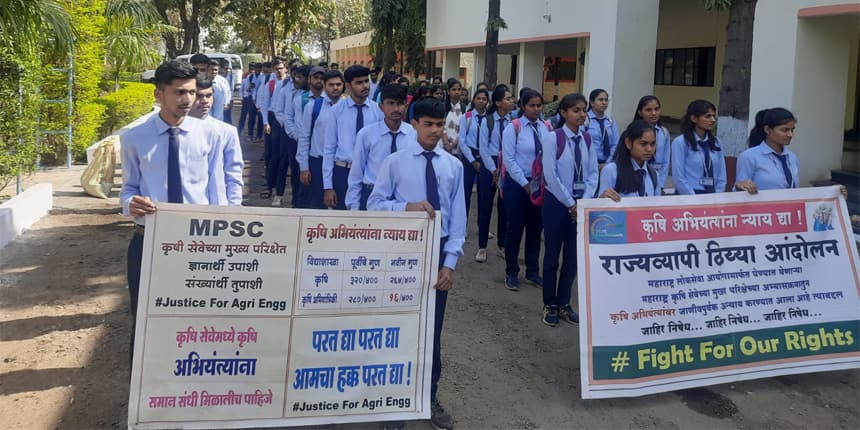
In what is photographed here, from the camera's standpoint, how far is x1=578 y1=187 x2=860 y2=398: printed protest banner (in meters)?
4.36

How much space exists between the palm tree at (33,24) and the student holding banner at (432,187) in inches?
199

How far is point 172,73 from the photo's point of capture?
12.2 feet

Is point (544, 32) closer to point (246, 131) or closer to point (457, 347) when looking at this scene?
point (246, 131)

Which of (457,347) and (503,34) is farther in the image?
(503,34)

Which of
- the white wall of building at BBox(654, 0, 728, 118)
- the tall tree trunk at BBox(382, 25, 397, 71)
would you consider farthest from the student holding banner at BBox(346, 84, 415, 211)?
the tall tree trunk at BBox(382, 25, 397, 71)

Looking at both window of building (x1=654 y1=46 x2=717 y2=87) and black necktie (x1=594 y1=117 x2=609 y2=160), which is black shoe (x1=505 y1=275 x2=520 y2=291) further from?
window of building (x1=654 y1=46 x2=717 y2=87)

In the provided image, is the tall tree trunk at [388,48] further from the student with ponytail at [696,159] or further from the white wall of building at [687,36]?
the student with ponytail at [696,159]

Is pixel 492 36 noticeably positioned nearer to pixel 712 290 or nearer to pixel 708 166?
pixel 708 166

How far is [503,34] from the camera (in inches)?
788

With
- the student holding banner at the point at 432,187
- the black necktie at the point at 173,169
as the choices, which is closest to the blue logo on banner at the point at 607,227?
the student holding banner at the point at 432,187

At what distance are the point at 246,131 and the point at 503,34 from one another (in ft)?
26.5

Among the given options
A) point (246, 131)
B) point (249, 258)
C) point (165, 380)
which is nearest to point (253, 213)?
point (249, 258)

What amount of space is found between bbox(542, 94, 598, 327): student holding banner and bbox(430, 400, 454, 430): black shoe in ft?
6.40

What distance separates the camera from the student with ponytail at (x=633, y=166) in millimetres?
4801
